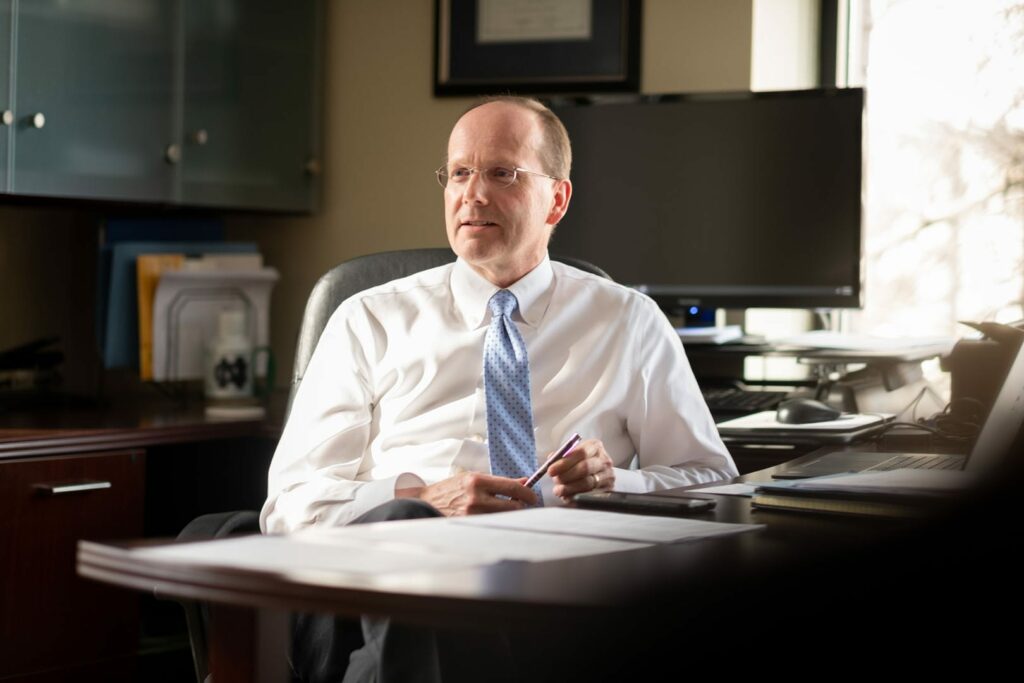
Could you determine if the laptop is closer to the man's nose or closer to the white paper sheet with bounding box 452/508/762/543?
the white paper sheet with bounding box 452/508/762/543

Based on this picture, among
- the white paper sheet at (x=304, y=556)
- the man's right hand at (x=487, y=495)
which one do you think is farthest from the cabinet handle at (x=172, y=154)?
the white paper sheet at (x=304, y=556)

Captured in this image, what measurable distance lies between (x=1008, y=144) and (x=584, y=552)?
2190mm

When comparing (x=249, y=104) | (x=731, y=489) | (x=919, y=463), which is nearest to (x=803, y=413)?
(x=919, y=463)

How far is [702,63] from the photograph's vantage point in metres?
2.84

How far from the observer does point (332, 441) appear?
1896 millimetres

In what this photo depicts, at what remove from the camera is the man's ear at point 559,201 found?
2133mm

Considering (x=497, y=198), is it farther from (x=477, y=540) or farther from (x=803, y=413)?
(x=477, y=540)

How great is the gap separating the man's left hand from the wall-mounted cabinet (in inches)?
57.2

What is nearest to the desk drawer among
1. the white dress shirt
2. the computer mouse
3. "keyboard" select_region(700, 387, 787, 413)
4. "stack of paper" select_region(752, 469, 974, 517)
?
the white dress shirt

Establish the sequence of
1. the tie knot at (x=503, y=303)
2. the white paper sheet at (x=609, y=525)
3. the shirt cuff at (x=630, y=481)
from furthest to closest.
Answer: the tie knot at (x=503, y=303)
the shirt cuff at (x=630, y=481)
the white paper sheet at (x=609, y=525)

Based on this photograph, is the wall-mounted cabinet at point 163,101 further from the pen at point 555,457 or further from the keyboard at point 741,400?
the pen at point 555,457

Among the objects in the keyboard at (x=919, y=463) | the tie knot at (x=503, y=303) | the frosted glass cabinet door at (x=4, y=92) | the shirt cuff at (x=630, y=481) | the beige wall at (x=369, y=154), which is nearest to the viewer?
the keyboard at (x=919, y=463)

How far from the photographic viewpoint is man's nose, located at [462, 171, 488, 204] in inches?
78.5

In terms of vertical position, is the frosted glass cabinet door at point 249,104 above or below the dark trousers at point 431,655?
above
